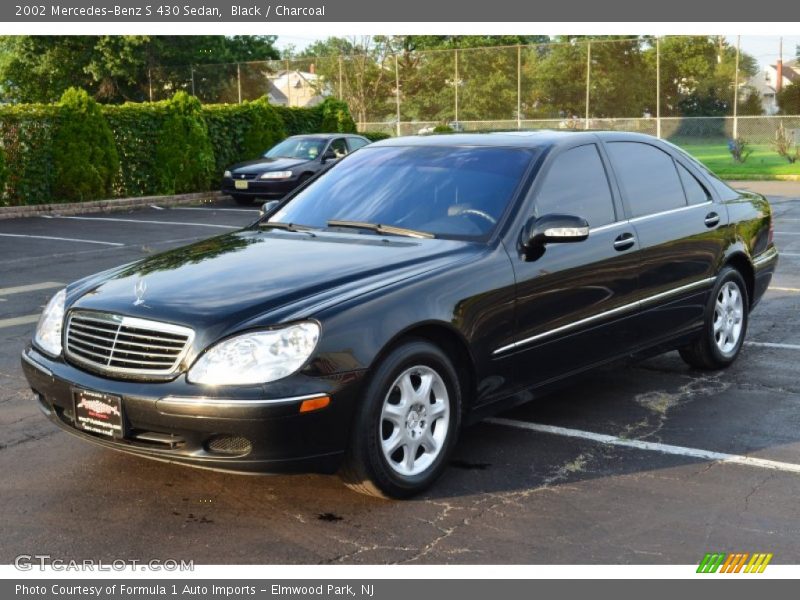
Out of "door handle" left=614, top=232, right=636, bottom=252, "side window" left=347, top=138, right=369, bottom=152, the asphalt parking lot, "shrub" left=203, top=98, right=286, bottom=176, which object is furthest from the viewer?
"shrub" left=203, top=98, right=286, bottom=176

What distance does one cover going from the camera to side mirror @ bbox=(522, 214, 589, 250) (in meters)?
5.10

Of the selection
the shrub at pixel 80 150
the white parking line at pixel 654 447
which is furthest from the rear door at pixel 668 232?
the shrub at pixel 80 150

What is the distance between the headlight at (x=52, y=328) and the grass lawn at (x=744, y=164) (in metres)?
25.8

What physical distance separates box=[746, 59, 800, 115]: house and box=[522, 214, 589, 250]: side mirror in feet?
100

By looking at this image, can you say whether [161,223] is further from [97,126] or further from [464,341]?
[464,341]

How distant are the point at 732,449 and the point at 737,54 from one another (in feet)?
99.1

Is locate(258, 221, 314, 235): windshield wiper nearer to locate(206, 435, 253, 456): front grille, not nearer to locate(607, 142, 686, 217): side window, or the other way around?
locate(206, 435, 253, 456): front grille

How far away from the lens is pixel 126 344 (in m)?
4.39

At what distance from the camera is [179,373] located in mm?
4211

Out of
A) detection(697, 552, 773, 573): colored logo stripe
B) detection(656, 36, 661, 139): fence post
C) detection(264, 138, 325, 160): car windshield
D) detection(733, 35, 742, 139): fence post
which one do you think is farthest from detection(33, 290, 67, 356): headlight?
detection(733, 35, 742, 139): fence post

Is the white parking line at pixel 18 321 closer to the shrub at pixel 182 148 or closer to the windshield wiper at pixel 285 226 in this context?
the windshield wiper at pixel 285 226

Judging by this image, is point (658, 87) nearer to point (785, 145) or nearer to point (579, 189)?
point (785, 145)

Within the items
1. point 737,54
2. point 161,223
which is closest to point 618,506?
point 161,223

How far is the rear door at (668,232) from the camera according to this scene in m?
6.08
